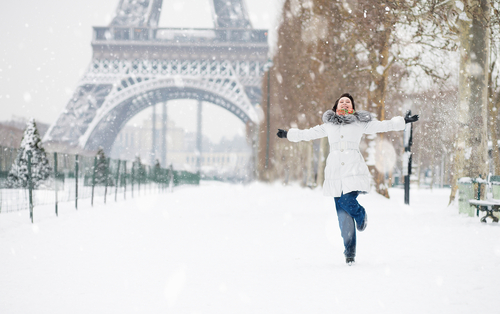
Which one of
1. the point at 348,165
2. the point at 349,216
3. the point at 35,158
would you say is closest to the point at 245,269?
the point at 349,216

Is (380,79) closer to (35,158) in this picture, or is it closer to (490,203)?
(490,203)

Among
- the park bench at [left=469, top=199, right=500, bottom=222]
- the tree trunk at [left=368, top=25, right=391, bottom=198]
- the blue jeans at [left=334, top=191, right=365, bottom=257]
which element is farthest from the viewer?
the tree trunk at [left=368, top=25, right=391, bottom=198]

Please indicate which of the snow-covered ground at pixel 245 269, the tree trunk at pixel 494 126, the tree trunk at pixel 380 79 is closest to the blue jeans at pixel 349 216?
the snow-covered ground at pixel 245 269

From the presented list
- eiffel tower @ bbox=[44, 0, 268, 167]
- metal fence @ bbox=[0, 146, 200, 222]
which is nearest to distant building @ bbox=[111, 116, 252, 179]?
eiffel tower @ bbox=[44, 0, 268, 167]

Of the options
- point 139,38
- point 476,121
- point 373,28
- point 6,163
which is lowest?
point 6,163

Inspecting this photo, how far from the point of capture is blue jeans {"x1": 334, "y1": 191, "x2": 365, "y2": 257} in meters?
4.96

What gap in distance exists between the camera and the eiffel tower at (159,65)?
44688mm

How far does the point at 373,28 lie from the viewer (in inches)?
498

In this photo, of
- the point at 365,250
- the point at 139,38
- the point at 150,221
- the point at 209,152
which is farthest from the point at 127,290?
the point at 209,152

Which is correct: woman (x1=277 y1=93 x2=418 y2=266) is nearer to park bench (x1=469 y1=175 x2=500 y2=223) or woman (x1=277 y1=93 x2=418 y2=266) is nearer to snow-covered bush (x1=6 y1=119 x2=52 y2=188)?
park bench (x1=469 y1=175 x2=500 y2=223)

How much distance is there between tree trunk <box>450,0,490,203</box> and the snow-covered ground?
5.59 ft

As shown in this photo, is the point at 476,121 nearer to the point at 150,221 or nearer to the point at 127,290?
the point at 150,221

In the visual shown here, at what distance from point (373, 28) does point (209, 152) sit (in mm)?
113152

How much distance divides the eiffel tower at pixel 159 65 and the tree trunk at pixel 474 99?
1343 inches
